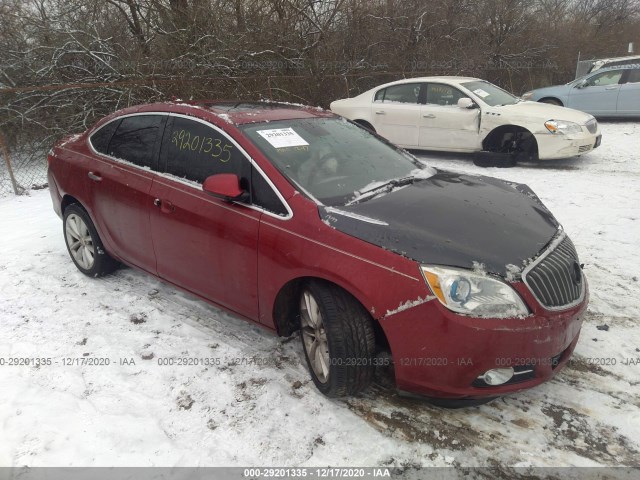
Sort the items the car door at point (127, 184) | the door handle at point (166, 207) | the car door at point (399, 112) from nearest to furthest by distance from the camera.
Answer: the door handle at point (166, 207), the car door at point (127, 184), the car door at point (399, 112)

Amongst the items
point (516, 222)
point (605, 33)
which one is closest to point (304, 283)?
point (516, 222)

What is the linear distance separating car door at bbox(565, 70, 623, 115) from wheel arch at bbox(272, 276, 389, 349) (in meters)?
11.9

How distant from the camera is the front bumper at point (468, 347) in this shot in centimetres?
224

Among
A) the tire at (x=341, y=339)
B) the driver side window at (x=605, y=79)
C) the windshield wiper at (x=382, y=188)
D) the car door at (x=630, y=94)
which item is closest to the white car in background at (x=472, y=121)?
the car door at (x=630, y=94)

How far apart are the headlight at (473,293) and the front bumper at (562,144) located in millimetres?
6233

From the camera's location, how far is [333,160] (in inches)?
129

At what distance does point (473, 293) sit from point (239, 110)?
7.31 ft

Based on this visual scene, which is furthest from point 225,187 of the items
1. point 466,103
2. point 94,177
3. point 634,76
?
point 634,76

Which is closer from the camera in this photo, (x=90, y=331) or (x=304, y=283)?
(x=304, y=283)

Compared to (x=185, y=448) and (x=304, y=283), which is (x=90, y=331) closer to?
(x=185, y=448)

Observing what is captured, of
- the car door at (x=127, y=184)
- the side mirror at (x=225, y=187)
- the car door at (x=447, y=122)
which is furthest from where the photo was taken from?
the car door at (x=447, y=122)

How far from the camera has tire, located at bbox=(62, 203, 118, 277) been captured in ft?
13.8

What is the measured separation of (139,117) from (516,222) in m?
3.04

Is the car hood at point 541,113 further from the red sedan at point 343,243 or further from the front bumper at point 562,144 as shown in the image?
the red sedan at point 343,243
